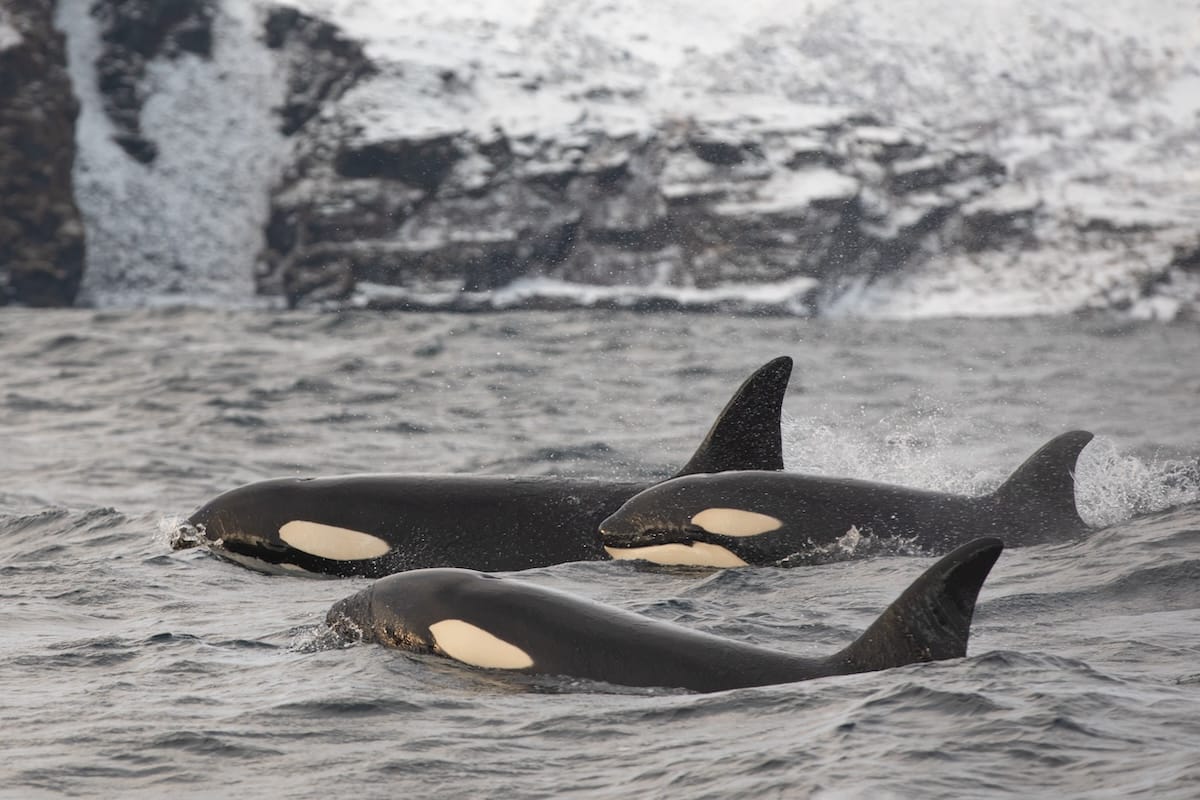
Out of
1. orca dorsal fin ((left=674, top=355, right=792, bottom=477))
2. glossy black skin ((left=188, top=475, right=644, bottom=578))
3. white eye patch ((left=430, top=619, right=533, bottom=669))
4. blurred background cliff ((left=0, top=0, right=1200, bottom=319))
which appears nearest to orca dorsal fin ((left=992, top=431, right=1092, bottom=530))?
orca dorsal fin ((left=674, top=355, right=792, bottom=477))

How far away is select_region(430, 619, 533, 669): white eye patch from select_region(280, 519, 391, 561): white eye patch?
8.78 ft

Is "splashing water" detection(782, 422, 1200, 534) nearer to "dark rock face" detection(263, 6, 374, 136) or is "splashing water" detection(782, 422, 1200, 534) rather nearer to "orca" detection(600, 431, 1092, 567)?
"orca" detection(600, 431, 1092, 567)

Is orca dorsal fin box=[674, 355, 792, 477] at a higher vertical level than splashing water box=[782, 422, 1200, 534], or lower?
higher

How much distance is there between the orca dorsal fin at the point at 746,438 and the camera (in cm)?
912

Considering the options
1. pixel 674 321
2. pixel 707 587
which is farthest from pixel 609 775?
pixel 674 321

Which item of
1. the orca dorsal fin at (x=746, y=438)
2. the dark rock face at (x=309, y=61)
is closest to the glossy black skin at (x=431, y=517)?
the orca dorsal fin at (x=746, y=438)

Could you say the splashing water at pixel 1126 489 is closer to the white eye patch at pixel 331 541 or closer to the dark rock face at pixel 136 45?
the white eye patch at pixel 331 541

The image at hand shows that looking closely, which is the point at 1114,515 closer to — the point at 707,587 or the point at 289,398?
the point at 707,587

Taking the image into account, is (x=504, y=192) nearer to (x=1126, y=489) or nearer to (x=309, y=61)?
(x=309, y=61)

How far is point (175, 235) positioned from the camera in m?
76.9

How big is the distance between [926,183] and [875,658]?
3046 inches

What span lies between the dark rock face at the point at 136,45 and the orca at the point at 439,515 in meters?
72.2

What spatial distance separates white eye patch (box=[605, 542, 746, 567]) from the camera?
27.6ft

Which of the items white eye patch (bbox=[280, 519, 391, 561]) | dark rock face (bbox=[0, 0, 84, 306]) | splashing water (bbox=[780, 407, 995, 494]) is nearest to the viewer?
white eye patch (bbox=[280, 519, 391, 561])
